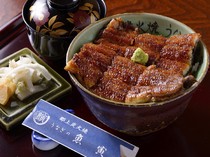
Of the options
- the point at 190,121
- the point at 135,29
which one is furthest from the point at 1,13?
the point at 190,121

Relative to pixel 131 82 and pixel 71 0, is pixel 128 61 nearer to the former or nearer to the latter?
pixel 131 82

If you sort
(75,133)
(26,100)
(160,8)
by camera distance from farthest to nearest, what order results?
(160,8) → (26,100) → (75,133)

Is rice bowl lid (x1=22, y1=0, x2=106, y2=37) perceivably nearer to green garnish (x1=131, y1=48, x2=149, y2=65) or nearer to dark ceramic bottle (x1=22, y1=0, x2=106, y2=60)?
dark ceramic bottle (x1=22, y1=0, x2=106, y2=60)

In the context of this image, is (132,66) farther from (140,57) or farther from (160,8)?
(160,8)

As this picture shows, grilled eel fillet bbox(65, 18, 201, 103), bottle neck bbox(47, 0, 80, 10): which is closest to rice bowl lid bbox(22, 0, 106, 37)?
bottle neck bbox(47, 0, 80, 10)

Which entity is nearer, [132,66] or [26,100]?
[132,66]

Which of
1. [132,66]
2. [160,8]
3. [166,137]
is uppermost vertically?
[132,66]

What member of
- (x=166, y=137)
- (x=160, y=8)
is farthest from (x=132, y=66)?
(x=160, y=8)
